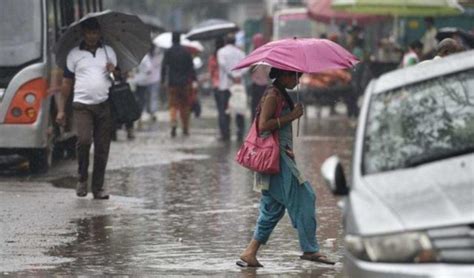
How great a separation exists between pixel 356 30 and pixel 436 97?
26.8m

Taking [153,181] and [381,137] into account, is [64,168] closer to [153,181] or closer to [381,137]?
[153,181]

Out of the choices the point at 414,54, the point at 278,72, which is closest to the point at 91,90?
the point at 278,72

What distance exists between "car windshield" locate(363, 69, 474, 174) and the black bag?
723cm

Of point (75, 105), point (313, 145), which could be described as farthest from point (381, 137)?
point (313, 145)

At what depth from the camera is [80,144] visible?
50.5 feet

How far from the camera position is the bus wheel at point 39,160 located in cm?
1814

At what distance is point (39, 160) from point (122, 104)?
333cm

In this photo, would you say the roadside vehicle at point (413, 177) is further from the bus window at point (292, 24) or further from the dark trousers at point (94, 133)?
the bus window at point (292, 24)

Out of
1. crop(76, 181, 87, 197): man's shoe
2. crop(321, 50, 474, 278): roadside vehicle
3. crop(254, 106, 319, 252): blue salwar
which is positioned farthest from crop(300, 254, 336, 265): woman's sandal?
crop(76, 181, 87, 197): man's shoe

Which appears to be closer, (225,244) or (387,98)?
(387,98)

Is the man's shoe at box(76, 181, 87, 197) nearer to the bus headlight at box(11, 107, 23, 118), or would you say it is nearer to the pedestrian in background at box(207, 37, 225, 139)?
A: the bus headlight at box(11, 107, 23, 118)

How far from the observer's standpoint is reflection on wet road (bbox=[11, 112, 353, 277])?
11039mm

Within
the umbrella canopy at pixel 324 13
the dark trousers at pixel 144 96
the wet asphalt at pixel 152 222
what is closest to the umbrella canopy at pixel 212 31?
the dark trousers at pixel 144 96

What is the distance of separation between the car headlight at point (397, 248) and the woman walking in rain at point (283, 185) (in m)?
3.57
